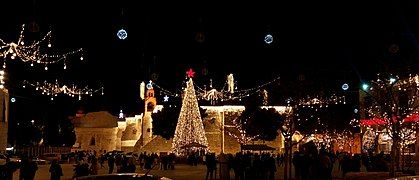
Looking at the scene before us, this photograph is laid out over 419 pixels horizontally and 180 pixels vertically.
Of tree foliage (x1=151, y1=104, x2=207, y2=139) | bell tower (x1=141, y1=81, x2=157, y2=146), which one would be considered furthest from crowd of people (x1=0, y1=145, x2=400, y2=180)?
bell tower (x1=141, y1=81, x2=157, y2=146)

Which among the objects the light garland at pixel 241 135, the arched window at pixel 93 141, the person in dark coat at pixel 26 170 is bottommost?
the person in dark coat at pixel 26 170

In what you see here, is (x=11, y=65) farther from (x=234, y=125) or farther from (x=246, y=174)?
(x=234, y=125)

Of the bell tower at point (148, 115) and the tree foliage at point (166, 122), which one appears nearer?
the tree foliage at point (166, 122)

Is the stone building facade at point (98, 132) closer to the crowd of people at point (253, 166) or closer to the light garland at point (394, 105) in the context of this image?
the light garland at point (394, 105)

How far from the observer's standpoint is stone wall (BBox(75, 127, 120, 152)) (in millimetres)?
101438

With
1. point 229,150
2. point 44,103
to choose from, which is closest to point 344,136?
point 229,150

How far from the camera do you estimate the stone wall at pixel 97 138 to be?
101438 millimetres

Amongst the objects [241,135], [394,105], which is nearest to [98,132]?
[241,135]

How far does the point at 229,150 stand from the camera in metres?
81.7

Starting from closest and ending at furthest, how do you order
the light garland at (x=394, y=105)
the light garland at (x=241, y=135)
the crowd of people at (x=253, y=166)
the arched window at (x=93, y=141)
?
the crowd of people at (x=253, y=166) → the light garland at (x=394, y=105) → the light garland at (x=241, y=135) → the arched window at (x=93, y=141)

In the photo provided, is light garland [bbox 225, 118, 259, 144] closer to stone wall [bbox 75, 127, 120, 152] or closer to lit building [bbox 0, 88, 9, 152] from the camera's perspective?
stone wall [bbox 75, 127, 120, 152]

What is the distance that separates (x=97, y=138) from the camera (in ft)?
336

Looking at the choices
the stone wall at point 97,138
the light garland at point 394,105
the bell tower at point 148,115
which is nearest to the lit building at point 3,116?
the light garland at point 394,105

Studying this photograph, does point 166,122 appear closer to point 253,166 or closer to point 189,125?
point 189,125
